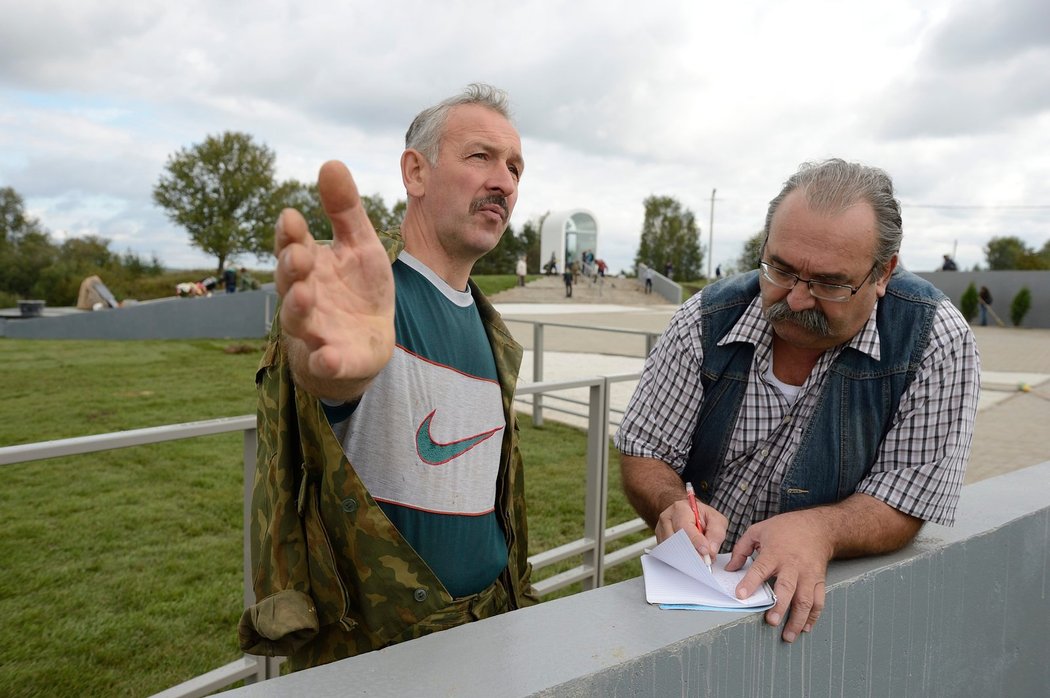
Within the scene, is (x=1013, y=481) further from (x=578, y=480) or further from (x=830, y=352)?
(x=578, y=480)

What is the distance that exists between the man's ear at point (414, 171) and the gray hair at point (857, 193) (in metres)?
0.88

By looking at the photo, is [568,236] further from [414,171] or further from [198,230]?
[414,171]

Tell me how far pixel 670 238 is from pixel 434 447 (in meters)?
61.0

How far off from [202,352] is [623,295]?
77.2 ft

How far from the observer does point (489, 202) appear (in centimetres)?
193

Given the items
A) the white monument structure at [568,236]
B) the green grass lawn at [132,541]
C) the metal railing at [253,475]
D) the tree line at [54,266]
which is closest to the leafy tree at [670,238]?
the white monument structure at [568,236]

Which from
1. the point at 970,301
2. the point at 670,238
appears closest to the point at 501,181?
the point at 970,301

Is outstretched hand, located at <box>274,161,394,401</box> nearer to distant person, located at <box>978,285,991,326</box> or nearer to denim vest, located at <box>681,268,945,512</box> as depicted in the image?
denim vest, located at <box>681,268,945,512</box>

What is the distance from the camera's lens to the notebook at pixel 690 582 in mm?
1320

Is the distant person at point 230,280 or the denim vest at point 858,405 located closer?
the denim vest at point 858,405

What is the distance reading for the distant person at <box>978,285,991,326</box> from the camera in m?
29.6

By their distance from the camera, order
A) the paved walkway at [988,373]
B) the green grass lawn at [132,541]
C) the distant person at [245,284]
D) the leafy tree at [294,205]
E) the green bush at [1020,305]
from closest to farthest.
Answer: the green grass lawn at [132,541] < the paved walkway at [988,373] < the distant person at [245,284] < the green bush at [1020,305] < the leafy tree at [294,205]

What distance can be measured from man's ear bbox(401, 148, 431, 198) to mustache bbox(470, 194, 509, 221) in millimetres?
140

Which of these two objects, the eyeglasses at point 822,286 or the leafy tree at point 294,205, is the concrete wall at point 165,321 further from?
the eyeglasses at point 822,286
